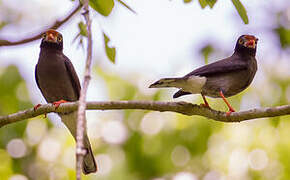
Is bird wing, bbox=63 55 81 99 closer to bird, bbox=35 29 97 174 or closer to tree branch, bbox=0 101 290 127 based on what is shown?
bird, bbox=35 29 97 174

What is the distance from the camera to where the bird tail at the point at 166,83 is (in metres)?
5.14

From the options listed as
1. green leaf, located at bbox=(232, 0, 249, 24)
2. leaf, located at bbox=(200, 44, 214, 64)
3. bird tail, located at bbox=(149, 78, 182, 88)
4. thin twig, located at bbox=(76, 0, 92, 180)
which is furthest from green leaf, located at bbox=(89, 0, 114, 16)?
leaf, located at bbox=(200, 44, 214, 64)

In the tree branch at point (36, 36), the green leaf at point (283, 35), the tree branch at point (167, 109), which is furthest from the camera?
the green leaf at point (283, 35)

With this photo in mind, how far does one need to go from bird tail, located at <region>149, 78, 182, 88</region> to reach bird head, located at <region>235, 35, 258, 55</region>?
1.22 m

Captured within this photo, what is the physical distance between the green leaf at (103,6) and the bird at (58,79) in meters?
2.18

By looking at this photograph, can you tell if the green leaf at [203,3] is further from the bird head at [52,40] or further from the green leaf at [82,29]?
the bird head at [52,40]

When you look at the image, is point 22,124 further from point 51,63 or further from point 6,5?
point 6,5

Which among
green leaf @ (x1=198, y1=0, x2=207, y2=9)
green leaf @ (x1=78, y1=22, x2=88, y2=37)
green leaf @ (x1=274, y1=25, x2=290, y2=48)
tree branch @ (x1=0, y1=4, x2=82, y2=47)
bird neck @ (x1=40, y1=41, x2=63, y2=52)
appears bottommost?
green leaf @ (x1=274, y1=25, x2=290, y2=48)

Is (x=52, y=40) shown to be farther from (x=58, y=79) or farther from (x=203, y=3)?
(x=203, y=3)

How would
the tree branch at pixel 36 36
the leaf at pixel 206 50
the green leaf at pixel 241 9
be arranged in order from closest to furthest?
1. the green leaf at pixel 241 9
2. the tree branch at pixel 36 36
3. the leaf at pixel 206 50

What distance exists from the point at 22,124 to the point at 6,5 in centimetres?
382

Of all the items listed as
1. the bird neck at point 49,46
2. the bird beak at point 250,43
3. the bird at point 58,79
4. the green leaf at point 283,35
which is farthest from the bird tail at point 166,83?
the green leaf at point 283,35

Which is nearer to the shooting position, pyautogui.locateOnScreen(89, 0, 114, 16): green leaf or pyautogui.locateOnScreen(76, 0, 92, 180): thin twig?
pyautogui.locateOnScreen(76, 0, 92, 180): thin twig

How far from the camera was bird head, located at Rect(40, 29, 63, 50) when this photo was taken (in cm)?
619
